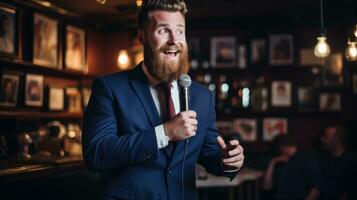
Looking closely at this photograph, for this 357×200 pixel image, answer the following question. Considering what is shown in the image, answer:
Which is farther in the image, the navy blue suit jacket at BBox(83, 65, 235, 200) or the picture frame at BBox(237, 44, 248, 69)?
the picture frame at BBox(237, 44, 248, 69)

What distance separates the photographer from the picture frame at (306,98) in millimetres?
7062

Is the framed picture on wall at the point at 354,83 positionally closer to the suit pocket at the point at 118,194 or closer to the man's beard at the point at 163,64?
the man's beard at the point at 163,64

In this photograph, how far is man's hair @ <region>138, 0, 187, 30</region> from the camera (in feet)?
5.77

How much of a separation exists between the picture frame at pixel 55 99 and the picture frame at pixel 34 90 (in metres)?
0.16

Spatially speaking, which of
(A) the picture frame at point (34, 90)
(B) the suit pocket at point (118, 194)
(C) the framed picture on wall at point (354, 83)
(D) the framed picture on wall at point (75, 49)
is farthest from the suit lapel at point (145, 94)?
(C) the framed picture on wall at point (354, 83)

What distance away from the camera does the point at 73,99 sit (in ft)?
21.9

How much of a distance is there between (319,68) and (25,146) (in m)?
4.22

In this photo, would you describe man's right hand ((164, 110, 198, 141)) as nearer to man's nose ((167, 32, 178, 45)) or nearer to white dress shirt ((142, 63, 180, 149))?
white dress shirt ((142, 63, 180, 149))

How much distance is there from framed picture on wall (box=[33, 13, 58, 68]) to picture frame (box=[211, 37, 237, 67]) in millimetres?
2374

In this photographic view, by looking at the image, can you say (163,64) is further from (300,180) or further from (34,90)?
(34,90)

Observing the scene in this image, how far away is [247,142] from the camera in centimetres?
729

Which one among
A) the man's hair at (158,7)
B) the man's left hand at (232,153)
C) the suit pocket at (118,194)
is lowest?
the suit pocket at (118,194)

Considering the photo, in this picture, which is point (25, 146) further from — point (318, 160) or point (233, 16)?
point (233, 16)

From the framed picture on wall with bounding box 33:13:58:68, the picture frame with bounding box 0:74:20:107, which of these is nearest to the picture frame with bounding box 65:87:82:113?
the framed picture on wall with bounding box 33:13:58:68
